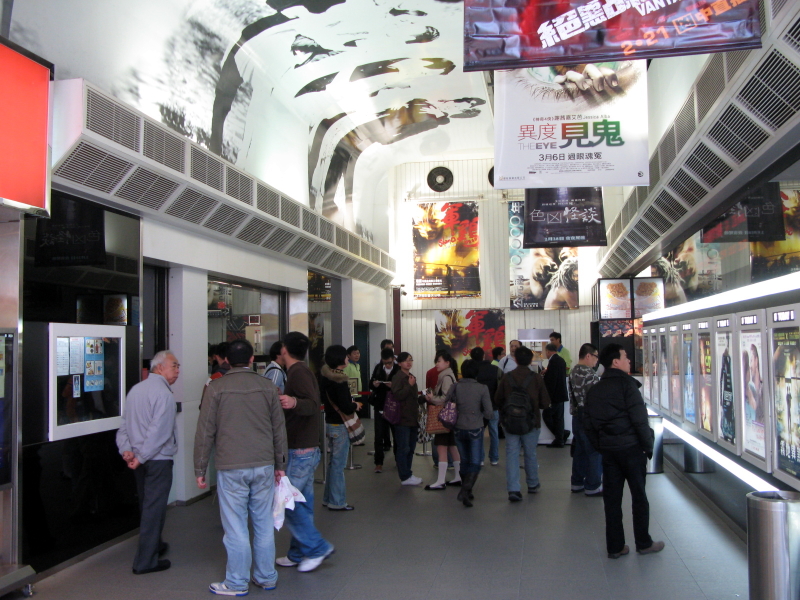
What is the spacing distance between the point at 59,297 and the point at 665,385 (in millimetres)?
7008

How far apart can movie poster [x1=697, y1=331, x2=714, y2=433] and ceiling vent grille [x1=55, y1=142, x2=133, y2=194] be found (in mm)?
5412

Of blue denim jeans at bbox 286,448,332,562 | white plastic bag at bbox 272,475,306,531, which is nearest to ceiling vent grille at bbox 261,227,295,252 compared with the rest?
blue denim jeans at bbox 286,448,332,562

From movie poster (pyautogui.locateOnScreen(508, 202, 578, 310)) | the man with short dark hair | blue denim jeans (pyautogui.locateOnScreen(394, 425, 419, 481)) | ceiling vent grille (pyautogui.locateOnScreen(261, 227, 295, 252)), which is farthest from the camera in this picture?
movie poster (pyautogui.locateOnScreen(508, 202, 578, 310))

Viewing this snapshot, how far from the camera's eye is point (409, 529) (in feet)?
21.1

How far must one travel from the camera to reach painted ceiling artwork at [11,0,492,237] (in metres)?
6.18

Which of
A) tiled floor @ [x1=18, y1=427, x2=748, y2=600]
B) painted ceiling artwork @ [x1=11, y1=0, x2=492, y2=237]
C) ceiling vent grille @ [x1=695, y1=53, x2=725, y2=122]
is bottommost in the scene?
tiled floor @ [x1=18, y1=427, x2=748, y2=600]

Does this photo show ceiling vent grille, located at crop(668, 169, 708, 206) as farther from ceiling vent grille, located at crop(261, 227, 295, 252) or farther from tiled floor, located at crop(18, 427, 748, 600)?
ceiling vent grille, located at crop(261, 227, 295, 252)

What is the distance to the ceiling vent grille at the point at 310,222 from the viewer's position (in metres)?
10.4

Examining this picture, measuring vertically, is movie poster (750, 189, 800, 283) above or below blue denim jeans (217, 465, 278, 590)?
above

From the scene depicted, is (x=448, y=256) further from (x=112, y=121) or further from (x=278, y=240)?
(x=112, y=121)

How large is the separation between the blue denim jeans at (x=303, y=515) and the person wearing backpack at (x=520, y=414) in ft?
8.94

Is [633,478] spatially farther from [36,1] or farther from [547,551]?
[36,1]

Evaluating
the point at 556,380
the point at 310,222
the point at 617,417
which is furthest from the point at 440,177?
the point at 617,417

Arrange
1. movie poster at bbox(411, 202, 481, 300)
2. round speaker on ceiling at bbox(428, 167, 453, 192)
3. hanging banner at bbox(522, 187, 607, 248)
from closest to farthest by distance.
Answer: hanging banner at bbox(522, 187, 607, 248)
movie poster at bbox(411, 202, 481, 300)
round speaker on ceiling at bbox(428, 167, 453, 192)
